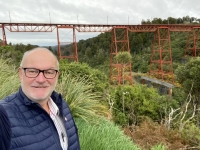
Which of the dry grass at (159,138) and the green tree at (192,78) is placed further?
the green tree at (192,78)

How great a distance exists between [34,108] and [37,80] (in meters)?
0.17

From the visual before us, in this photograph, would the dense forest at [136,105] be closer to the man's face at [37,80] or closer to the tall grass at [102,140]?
the tall grass at [102,140]

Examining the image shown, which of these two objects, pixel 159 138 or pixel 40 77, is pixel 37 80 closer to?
pixel 40 77

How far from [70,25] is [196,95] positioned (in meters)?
9.80

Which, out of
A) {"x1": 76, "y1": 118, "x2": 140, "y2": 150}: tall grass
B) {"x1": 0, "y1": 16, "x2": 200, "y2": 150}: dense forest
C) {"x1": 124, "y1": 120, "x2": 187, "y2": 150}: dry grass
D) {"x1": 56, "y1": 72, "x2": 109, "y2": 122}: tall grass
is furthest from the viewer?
{"x1": 124, "y1": 120, "x2": 187, "y2": 150}: dry grass

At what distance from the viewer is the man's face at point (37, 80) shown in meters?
1.34

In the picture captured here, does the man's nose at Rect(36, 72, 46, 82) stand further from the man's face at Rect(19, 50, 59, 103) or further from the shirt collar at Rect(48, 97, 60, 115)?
the shirt collar at Rect(48, 97, 60, 115)

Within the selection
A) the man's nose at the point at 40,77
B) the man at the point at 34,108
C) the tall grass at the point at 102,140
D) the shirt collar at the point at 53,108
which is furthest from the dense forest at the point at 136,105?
the man's nose at the point at 40,77

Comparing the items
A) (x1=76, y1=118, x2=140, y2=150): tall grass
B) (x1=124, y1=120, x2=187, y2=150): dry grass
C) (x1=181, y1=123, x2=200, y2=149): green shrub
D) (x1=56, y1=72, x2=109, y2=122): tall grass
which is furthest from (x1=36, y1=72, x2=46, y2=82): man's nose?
(x1=181, y1=123, x2=200, y2=149): green shrub

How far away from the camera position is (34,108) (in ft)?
4.44

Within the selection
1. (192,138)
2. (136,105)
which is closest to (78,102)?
(192,138)

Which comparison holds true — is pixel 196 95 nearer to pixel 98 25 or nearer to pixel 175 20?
pixel 98 25

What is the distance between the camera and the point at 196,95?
13.0 metres

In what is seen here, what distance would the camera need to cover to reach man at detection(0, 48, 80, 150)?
1.23 meters
